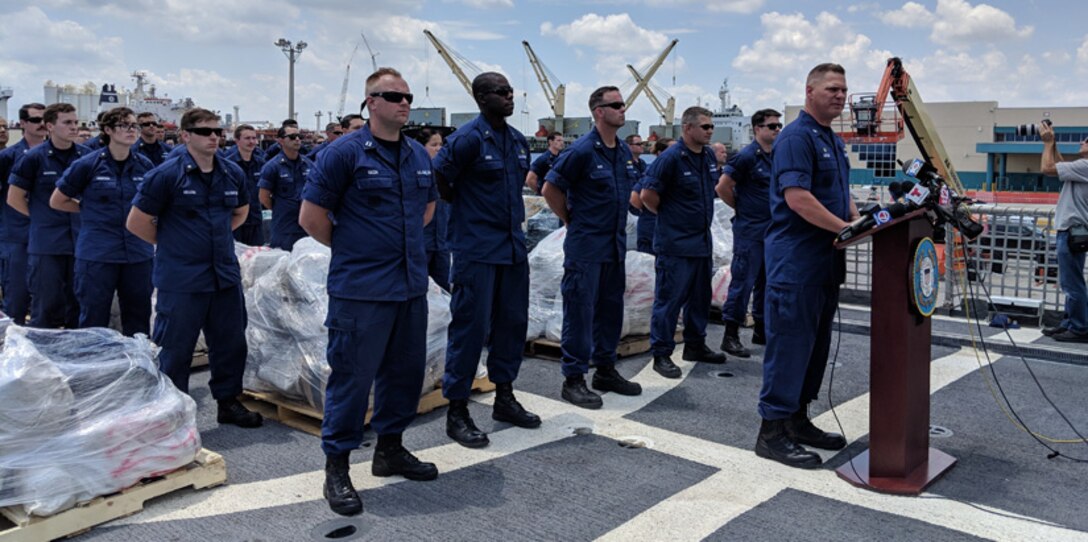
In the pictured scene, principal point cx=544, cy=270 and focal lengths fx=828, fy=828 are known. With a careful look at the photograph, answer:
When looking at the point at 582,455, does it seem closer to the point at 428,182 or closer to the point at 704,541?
the point at 704,541

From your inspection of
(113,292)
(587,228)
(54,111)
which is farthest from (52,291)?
(587,228)

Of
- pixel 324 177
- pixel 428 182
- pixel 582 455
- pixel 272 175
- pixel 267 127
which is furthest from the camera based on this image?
pixel 267 127

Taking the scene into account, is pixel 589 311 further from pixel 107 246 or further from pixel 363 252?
pixel 107 246

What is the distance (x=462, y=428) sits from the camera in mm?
4387

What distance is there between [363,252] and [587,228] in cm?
184

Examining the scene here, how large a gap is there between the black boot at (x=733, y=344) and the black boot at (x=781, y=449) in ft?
7.50

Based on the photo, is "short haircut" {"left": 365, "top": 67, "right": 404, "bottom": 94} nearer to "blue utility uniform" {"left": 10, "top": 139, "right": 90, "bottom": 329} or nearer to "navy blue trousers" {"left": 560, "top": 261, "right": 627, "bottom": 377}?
"navy blue trousers" {"left": 560, "top": 261, "right": 627, "bottom": 377}

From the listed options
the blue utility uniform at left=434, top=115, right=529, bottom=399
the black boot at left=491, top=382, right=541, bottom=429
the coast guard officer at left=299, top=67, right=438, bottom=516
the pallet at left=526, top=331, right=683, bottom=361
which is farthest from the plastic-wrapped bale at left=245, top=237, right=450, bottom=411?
the pallet at left=526, top=331, right=683, bottom=361

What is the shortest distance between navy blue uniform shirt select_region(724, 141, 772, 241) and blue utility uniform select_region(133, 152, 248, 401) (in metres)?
3.74

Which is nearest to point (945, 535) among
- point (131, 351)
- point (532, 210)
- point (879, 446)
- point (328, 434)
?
point (879, 446)

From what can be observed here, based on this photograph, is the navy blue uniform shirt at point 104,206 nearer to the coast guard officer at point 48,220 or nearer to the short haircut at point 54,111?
the coast guard officer at point 48,220

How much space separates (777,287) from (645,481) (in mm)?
1115

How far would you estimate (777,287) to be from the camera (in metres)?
3.97

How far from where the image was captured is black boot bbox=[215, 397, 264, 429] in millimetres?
4621
